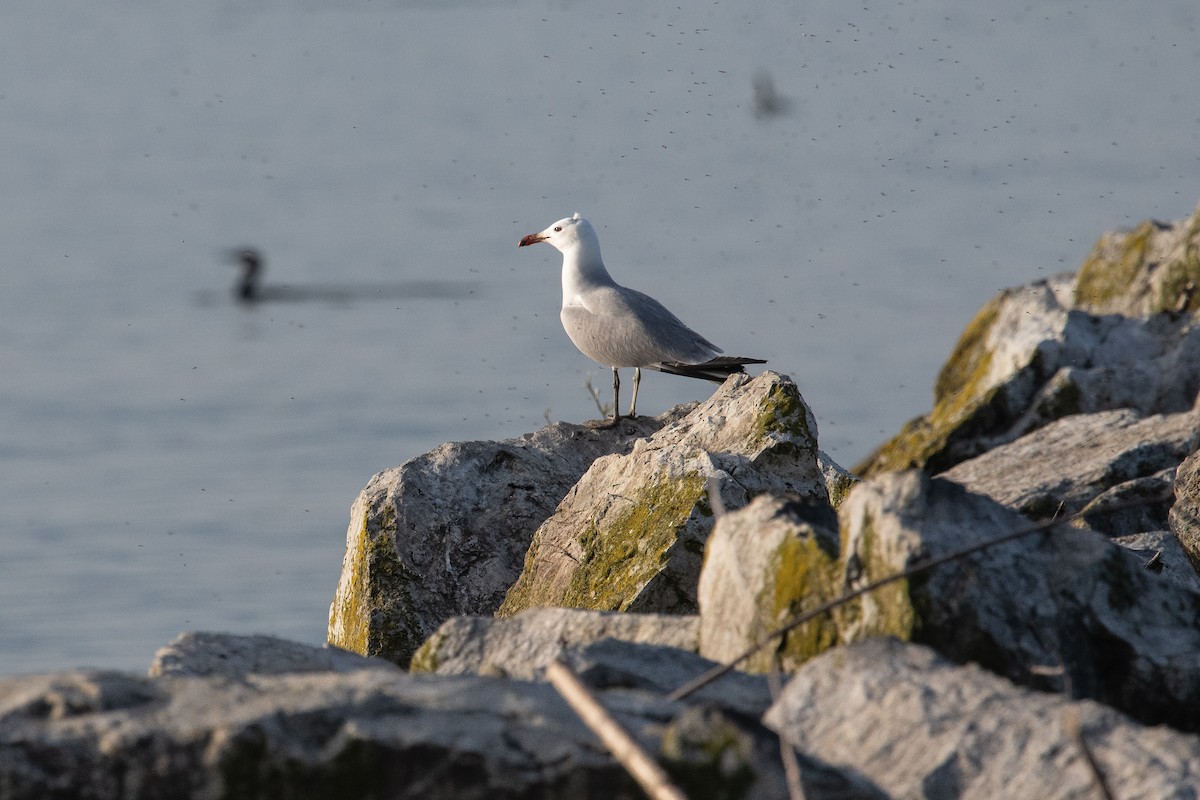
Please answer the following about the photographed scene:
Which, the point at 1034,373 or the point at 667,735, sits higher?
the point at 1034,373

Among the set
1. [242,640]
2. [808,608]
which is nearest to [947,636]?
[808,608]

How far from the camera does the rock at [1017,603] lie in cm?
477

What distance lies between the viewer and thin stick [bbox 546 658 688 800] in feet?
11.9

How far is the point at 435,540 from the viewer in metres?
7.84

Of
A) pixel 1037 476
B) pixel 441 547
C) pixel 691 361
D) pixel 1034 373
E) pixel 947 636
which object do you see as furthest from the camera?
pixel 1034 373

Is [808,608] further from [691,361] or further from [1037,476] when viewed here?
[691,361]

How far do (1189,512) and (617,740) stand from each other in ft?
14.7

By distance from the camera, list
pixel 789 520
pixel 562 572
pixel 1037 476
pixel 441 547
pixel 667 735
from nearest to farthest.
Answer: pixel 667 735 → pixel 789 520 → pixel 562 572 → pixel 441 547 → pixel 1037 476

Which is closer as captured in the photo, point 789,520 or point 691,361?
point 789,520

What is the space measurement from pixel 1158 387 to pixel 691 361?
328 cm

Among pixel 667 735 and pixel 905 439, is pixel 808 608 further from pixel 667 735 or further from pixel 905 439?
pixel 905 439

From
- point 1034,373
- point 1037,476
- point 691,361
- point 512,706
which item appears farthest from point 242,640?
point 1034,373

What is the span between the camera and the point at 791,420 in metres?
7.45

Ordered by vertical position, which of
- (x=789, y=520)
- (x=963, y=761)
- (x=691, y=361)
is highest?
(x=691, y=361)
